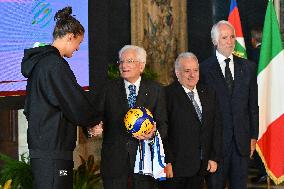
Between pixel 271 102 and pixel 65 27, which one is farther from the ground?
pixel 65 27

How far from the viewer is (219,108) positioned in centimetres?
435

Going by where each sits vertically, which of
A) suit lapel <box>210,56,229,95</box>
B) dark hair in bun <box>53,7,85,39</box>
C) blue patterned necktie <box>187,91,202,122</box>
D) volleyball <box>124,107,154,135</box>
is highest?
dark hair in bun <box>53,7,85,39</box>

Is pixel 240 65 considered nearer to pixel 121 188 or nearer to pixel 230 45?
pixel 230 45

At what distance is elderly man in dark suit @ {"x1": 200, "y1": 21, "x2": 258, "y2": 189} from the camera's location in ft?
14.5

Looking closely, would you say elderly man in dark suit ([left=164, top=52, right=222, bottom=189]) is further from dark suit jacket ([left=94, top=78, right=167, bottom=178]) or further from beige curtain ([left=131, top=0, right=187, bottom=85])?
beige curtain ([left=131, top=0, right=187, bottom=85])

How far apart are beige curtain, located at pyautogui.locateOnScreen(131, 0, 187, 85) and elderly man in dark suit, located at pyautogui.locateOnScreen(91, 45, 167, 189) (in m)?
2.98

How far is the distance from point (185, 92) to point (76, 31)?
1.13m

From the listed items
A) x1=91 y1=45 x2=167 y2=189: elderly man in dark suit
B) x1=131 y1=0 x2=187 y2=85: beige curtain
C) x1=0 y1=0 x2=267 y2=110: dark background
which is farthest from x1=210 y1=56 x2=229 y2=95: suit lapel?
x1=131 y1=0 x2=187 y2=85: beige curtain

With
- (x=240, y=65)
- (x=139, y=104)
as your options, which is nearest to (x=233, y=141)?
(x=240, y=65)

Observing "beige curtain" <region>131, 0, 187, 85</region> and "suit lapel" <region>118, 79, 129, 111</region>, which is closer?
"suit lapel" <region>118, 79, 129, 111</region>

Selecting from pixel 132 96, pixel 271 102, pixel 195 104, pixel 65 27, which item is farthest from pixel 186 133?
pixel 271 102

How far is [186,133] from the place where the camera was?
411 cm

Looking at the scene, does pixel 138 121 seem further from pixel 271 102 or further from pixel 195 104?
pixel 271 102

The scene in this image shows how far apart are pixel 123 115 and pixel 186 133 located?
0.54 m
